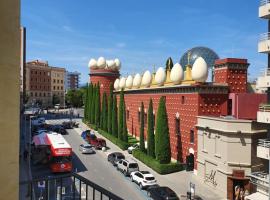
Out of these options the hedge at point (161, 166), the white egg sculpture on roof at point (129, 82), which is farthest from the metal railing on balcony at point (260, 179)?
the white egg sculpture on roof at point (129, 82)

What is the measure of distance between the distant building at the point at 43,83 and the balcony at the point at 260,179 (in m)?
104

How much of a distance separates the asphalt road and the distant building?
272 ft

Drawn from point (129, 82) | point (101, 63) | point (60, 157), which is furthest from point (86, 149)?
point (101, 63)

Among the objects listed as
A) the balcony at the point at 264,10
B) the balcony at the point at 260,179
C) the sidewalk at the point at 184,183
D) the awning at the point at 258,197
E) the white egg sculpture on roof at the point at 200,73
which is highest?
the balcony at the point at 264,10

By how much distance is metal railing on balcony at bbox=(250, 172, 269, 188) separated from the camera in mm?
23391

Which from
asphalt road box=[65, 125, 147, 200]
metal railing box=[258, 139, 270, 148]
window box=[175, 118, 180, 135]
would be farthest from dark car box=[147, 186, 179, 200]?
window box=[175, 118, 180, 135]

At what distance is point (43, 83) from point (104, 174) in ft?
340

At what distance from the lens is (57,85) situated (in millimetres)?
143000

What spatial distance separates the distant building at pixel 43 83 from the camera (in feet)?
413

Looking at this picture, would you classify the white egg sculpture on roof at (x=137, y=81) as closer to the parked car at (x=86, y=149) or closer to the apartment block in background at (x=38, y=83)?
the parked car at (x=86, y=149)

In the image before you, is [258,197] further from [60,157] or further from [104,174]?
[60,157]

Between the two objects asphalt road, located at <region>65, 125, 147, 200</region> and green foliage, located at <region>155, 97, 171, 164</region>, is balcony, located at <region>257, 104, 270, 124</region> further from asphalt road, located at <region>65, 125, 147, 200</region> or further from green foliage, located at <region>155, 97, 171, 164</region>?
green foliage, located at <region>155, 97, 171, 164</region>

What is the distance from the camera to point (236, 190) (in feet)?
88.9

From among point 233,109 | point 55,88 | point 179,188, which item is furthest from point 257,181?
point 55,88
